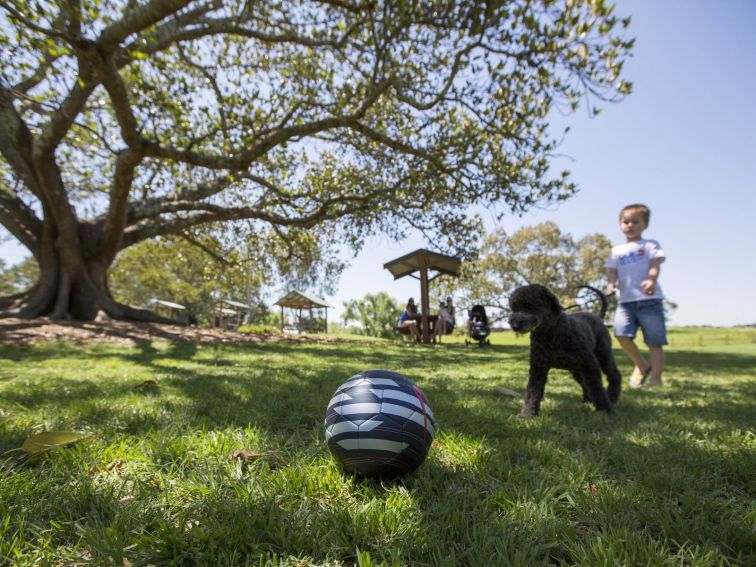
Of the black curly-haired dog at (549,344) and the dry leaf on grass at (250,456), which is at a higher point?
the black curly-haired dog at (549,344)

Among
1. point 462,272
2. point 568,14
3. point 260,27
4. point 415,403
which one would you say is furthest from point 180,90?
point 462,272

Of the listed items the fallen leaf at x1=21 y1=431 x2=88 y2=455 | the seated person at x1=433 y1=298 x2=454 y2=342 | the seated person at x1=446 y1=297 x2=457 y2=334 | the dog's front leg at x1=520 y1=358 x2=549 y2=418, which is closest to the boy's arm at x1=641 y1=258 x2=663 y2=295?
the dog's front leg at x1=520 y1=358 x2=549 y2=418

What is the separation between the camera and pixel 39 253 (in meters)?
12.4

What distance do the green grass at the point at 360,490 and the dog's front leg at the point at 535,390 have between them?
0.17 metres

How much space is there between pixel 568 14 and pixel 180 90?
809 centimetres

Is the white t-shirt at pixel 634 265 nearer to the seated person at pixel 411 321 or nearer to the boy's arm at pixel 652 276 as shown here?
the boy's arm at pixel 652 276

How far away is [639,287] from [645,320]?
48cm

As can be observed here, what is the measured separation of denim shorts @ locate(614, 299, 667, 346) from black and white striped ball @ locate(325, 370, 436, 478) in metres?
4.70

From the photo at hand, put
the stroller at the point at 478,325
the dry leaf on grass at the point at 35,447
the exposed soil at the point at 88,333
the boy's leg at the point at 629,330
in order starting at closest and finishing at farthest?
1. the dry leaf on grass at the point at 35,447
2. the boy's leg at the point at 629,330
3. the exposed soil at the point at 88,333
4. the stroller at the point at 478,325

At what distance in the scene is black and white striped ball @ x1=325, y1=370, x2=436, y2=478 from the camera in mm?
1941

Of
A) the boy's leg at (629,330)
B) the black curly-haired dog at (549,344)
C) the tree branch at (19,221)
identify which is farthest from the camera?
the tree branch at (19,221)

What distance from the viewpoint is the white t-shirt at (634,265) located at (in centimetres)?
529

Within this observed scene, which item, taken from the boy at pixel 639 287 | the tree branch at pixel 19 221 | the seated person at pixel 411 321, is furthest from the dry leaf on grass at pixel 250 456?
the seated person at pixel 411 321

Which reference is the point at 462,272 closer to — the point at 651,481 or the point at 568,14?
the point at 568,14
